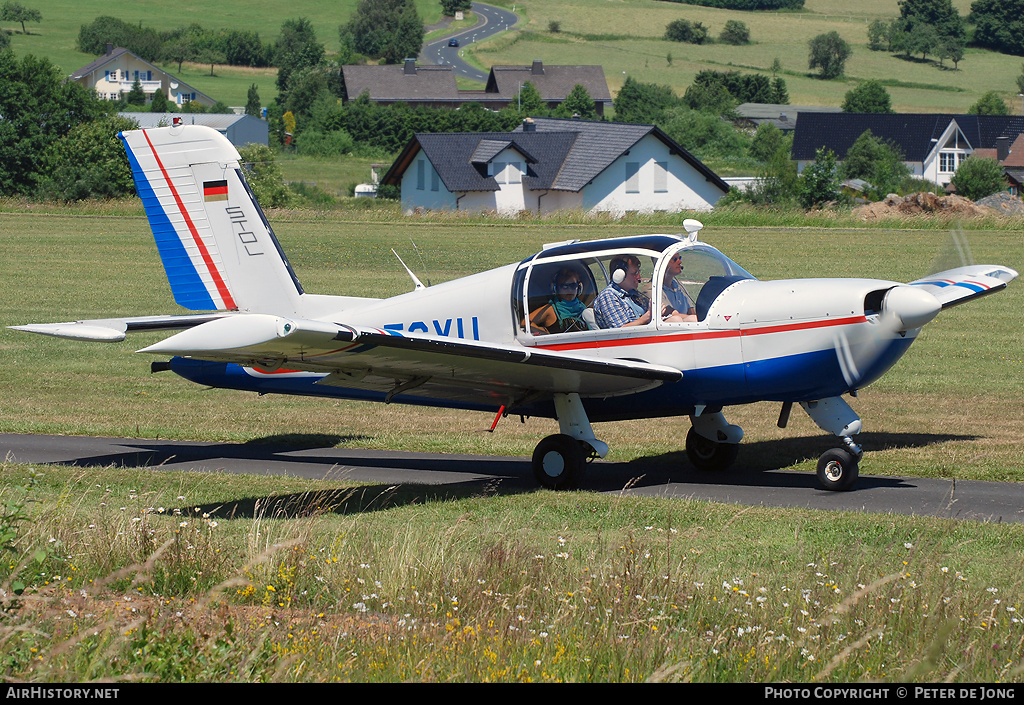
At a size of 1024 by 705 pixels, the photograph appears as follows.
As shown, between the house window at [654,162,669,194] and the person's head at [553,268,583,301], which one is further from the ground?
the person's head at [553,268,583,301]

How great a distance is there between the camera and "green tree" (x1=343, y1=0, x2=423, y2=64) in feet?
543

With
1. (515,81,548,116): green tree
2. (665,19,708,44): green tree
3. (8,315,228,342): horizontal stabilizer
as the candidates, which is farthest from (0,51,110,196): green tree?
(665,19,708,44): green tree

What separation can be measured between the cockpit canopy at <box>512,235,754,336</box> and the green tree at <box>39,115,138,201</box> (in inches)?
1948

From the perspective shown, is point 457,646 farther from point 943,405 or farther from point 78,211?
point 78,211

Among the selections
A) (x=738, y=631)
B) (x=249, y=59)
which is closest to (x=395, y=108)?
(x=249, y=59)

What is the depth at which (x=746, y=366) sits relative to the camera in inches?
393

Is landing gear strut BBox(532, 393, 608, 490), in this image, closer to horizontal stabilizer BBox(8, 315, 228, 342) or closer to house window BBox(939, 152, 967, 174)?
horizontal stabilizer BBox(8, 315, 228, 342)

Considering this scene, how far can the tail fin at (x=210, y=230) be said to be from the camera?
1192cm

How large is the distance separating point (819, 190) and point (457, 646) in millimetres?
51284

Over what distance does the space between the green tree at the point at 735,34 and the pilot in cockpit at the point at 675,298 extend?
165872 mm

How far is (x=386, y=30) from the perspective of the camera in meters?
170

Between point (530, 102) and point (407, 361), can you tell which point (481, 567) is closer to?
point (407, 361)

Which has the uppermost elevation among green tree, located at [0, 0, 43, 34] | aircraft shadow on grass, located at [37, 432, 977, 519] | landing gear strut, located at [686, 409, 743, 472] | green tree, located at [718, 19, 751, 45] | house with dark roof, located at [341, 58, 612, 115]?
green tree, located at [0, 0, 43, 34]

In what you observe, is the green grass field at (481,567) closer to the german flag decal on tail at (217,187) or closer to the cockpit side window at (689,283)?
the cockpit side window at (689,283)
